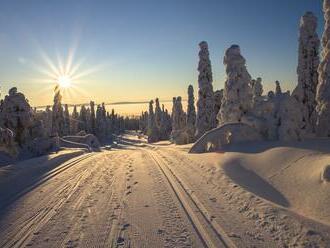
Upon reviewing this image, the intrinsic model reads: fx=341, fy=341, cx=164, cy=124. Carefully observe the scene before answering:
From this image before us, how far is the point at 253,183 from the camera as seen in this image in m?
12.9

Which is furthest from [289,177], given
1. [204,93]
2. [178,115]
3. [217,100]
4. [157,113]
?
[157,113]

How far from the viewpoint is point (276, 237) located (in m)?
7.73

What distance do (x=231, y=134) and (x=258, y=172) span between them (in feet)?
31.4

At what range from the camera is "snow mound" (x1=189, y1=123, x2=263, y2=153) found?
2319 cm

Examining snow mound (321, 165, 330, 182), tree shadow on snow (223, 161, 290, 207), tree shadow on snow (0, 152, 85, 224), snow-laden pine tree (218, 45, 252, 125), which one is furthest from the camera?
snow-laden pine tree (218, 45, 252, 125)

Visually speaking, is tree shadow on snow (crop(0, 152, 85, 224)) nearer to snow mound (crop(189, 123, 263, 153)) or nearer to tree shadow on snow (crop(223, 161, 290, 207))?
tree shadow on snow (crop(223, 161, 290, 207))

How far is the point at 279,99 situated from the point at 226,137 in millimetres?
4396

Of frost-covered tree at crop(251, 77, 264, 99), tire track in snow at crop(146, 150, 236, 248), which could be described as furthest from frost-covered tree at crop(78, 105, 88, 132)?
tire track in snow at crop(146, 150, 236, 248)

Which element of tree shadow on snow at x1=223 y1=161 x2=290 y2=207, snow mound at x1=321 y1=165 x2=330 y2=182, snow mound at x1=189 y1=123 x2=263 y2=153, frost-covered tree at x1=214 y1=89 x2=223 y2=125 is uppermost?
frost-covered tree at x1=214 y1=89 x2=223 y2=125

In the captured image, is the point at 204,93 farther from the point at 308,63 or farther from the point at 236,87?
the point at 236,87

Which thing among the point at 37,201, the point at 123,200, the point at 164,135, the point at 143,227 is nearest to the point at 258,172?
the point at 123,200

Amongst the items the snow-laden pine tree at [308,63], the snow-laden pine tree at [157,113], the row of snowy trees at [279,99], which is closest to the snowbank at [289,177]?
the row of snowy trees at [279,99]

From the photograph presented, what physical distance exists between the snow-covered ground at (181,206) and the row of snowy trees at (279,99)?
549cm

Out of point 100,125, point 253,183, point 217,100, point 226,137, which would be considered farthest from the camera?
point 100,125
